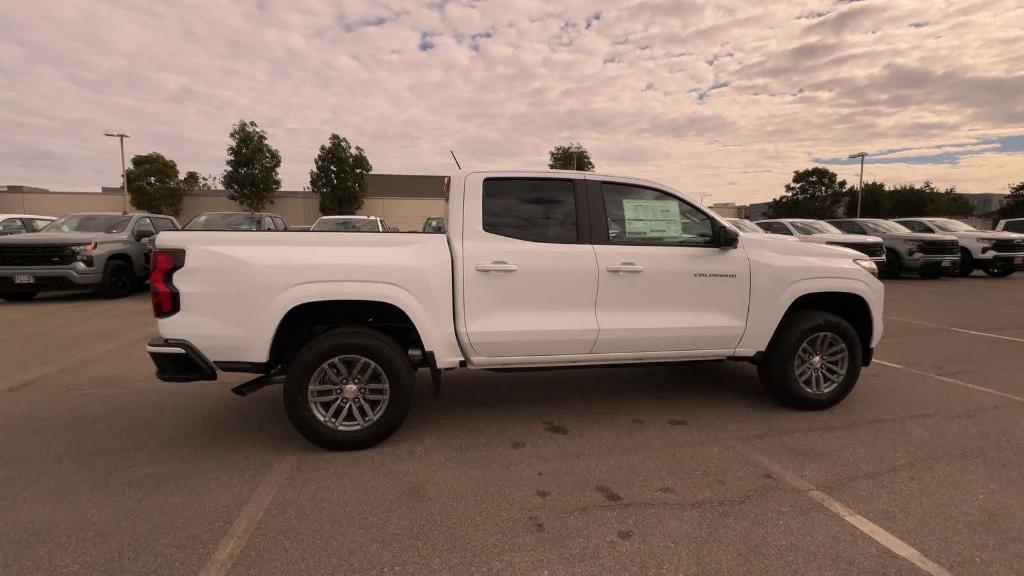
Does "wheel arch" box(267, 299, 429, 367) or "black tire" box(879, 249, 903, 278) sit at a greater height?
"wheel arch" box(267, 299, 429, 367)

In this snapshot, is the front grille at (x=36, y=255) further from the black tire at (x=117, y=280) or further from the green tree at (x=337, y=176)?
the green tree at (x=337, y=176)

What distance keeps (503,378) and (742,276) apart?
2.45 meters

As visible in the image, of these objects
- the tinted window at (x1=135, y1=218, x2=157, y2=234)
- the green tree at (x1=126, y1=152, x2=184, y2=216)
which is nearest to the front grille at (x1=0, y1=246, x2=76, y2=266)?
the tinted window at (x1=135, y1=218, x2=157, y2=234)

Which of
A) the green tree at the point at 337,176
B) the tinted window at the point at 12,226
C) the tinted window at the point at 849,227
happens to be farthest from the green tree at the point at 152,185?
the tinted window at the point at 849,227

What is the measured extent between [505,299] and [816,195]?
67.1 metres

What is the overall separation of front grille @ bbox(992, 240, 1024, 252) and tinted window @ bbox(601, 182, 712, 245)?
16936mm

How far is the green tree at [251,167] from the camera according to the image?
36.7 metres

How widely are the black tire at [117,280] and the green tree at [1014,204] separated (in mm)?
66996

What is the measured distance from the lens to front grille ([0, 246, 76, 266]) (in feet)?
31.8

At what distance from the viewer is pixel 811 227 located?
15.1 metres

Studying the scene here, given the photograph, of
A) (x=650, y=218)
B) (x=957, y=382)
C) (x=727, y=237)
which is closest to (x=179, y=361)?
(x=650, y=218)

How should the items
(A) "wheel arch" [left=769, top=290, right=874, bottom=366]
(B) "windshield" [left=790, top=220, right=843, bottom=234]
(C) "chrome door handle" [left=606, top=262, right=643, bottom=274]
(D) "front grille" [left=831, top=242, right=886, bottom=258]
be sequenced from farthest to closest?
Answer: (B) "windshield" [left=790, top=220, right=843, bottom=234], (D) "front grille" [left=831, top=242, right=886, bottom=258], (A) "wheel arch" [left=769, top=290, right=874, bottom=366], (C) "chrome door handle" [left=606, top=262, right=643, bottom=274]

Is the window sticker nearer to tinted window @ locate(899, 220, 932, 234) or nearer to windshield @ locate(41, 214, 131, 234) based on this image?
windshield @ locate(41, 214, 131, 234)

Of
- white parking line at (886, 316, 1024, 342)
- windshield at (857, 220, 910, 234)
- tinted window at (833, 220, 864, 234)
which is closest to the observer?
white parking line at (886, 316, 1024, 342)
